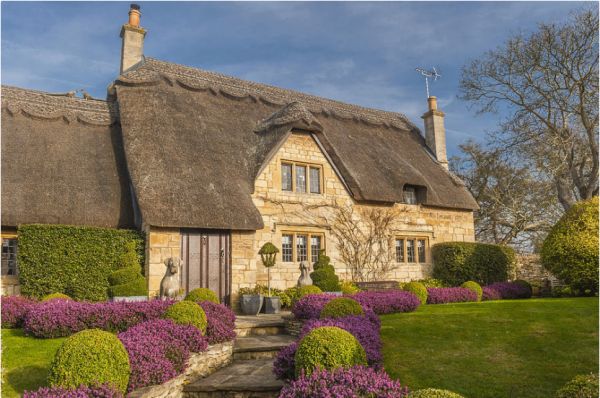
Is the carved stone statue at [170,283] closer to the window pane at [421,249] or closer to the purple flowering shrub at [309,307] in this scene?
the purple flowering shrub at [309,307]

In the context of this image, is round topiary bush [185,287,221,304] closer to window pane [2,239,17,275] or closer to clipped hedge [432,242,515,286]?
window pane [2,239,17,275]

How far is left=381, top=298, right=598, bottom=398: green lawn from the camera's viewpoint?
677 cm

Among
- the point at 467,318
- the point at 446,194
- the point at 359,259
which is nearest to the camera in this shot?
the point at 467,318

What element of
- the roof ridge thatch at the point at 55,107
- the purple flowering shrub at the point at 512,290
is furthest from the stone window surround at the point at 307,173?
the purple flowering shrub at the point at 512,290

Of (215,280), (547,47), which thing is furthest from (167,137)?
(547,47)

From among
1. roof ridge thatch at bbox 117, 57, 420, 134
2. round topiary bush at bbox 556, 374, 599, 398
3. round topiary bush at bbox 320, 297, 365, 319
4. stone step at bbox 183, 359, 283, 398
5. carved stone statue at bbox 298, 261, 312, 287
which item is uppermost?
roof ridge thatch at bbox 117, 57, 420, 134

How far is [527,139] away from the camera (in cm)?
2311

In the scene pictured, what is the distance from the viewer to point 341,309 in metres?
9.64

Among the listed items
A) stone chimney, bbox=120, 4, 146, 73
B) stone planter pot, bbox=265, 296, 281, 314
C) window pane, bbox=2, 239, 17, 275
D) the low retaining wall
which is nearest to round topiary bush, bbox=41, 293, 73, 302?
window pane, bbox=2, 239, 17, 275

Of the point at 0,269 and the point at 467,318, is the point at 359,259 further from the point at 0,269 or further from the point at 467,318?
the point at 0,269

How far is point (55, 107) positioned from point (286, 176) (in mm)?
8328

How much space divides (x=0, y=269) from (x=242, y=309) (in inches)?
263

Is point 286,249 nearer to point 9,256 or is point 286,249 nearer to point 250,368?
point 250,368

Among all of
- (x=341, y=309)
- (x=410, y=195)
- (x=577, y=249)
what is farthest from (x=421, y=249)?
(x=341, y=309)
